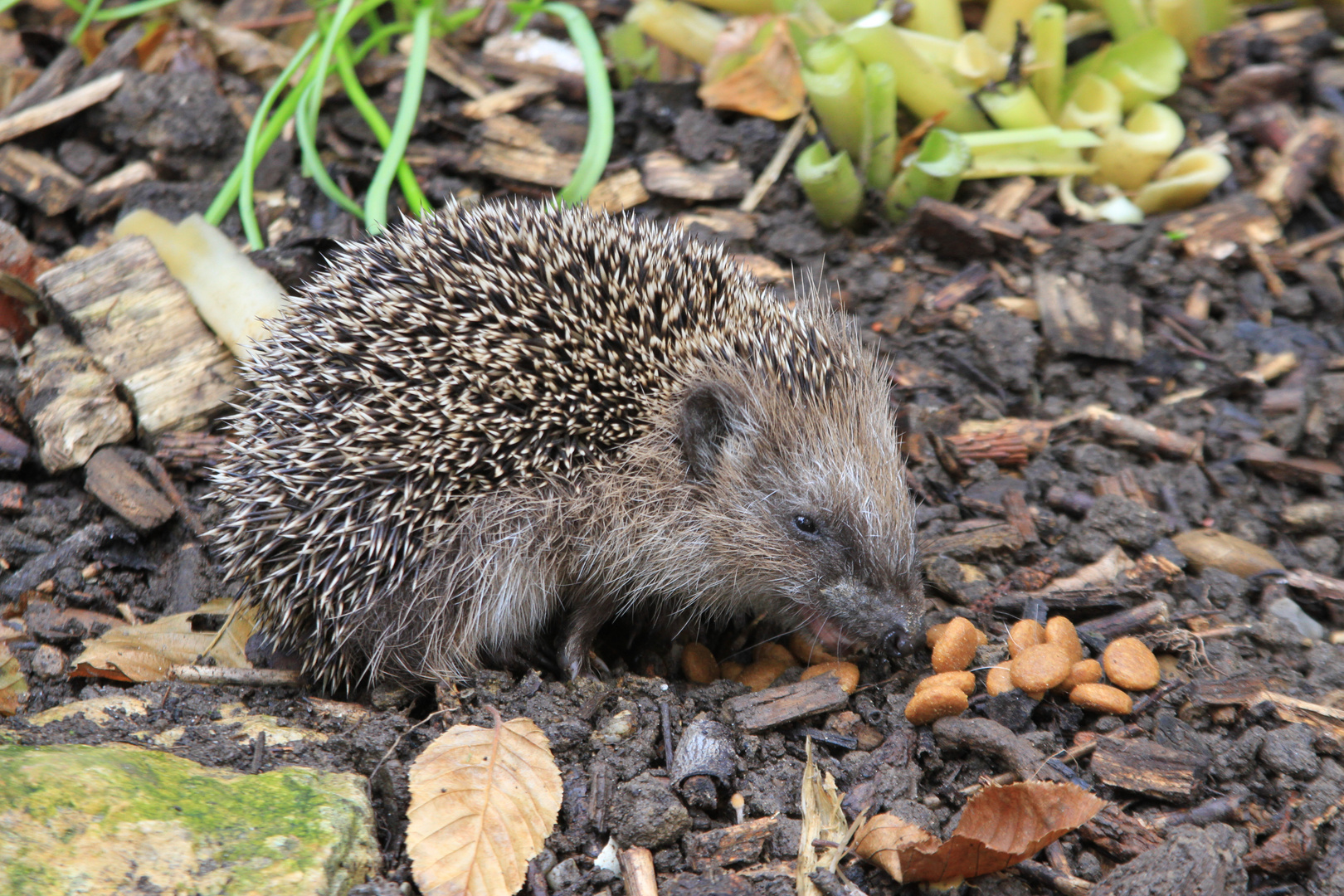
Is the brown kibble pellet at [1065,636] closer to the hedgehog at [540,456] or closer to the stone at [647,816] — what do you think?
the hedgehog at [540,456]

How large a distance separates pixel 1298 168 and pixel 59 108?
27.0 ft

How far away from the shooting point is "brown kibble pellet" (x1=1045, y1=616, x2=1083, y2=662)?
4.39m

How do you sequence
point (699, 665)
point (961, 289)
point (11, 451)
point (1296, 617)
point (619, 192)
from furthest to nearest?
1. point (619, 192)
2. point (961, 289)
3. point (11, 451)
4. point (699, 665)
5. point (1296, 617)

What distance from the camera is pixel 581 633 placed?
514cm

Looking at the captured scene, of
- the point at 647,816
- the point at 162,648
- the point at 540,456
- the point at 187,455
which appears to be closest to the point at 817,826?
the point at 647,816

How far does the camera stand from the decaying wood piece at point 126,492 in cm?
527

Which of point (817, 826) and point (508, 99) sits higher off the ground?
point (508, 99)

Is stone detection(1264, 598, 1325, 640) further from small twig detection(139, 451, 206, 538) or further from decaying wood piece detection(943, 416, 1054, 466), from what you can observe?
small twig detection(139, 451, 206, 538)

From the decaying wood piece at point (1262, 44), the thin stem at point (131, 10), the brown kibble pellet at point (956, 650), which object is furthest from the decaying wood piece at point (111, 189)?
the decaying wood piece at point (1262, 44)

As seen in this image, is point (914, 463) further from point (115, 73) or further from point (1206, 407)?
point (115, 73)

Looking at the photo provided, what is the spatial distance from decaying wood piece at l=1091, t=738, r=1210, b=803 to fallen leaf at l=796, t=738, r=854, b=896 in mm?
990

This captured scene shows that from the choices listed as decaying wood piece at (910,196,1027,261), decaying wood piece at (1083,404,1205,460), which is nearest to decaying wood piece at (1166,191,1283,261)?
decaying wood piece at (910,196,1027,261)

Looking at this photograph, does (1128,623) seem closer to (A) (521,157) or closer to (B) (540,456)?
(B) (540,456)

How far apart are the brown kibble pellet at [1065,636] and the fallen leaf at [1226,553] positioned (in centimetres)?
96
